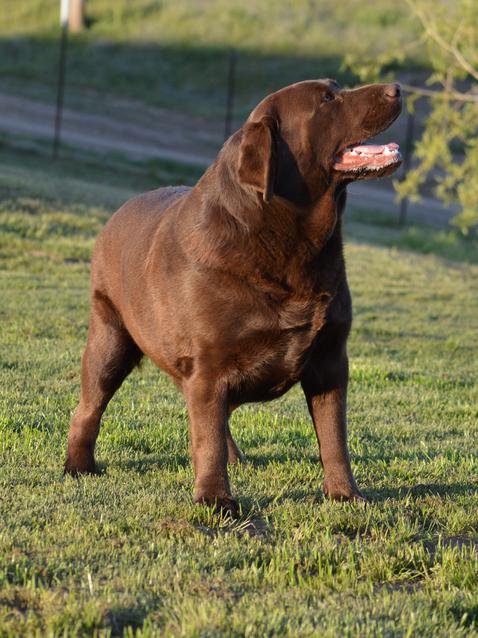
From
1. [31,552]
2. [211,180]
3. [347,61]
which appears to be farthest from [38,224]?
[31,552]

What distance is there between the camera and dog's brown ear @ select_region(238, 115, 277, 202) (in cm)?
497

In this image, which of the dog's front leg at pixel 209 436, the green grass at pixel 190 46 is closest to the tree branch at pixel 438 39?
the dog's front leg at pixel 209 436

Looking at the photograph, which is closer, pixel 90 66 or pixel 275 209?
pixel 275 209

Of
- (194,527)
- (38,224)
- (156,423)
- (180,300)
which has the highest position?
(180,300)

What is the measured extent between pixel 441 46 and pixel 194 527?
14455mm

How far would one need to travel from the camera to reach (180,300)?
17.0 feet

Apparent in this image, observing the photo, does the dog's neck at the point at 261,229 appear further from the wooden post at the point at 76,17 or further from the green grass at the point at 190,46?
the wooden post at the point at 76,17

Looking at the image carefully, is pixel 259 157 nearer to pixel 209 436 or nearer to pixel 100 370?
pixel 209 436

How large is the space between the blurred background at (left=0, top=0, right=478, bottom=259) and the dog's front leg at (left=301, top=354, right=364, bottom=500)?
12732mm

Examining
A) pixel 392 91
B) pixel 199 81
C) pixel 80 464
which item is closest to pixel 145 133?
pixel 199 81

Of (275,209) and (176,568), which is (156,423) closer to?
(275,209)

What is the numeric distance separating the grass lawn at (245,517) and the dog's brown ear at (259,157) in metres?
1.46

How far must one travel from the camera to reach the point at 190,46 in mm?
41125

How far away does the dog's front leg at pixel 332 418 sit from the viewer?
17.6ft
